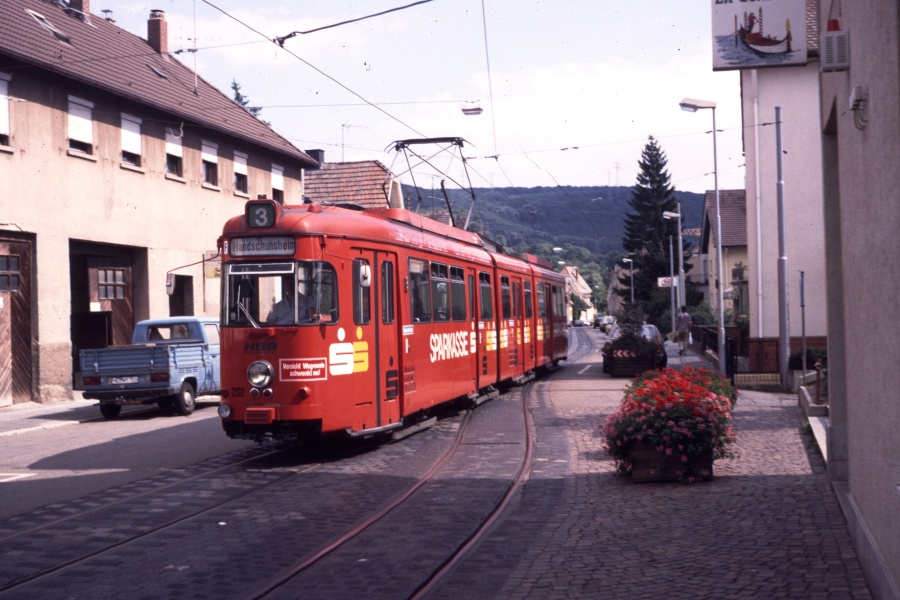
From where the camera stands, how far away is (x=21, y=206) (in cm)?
2266

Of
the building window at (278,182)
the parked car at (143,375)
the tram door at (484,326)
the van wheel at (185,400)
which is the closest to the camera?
the tram door at (484,326)

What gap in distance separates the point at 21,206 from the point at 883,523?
2100 centimetres

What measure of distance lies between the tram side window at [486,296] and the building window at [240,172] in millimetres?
15059

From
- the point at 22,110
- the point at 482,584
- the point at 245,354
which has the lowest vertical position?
the point at 482,584

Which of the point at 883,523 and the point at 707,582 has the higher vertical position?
the point at 883,523

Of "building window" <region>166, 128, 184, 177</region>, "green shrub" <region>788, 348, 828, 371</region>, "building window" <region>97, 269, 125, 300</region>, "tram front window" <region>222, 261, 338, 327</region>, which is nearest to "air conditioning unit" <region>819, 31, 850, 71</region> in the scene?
"tram front window" <region>222, 261, 338, 327</region>

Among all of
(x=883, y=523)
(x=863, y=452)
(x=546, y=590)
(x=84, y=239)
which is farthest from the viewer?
(x=84, y=239)

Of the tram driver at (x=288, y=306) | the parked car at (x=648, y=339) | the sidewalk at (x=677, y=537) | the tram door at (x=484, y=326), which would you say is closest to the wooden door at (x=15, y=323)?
the tram door at (x=484, y=326)

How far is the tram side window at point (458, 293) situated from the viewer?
17033 millimetres

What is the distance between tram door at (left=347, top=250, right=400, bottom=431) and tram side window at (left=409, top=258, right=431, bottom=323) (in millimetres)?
708

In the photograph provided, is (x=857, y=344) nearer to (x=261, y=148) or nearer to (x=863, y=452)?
(x=863, y=452)

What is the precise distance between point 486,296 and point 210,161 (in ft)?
47.4

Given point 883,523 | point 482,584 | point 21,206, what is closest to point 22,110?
point 21,206

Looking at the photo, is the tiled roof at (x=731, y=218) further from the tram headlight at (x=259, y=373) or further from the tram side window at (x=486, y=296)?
the tram headlight at (x=259, y=373)
